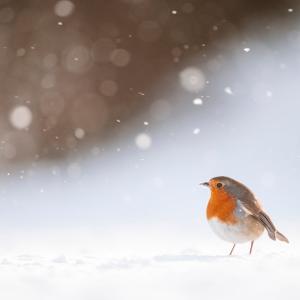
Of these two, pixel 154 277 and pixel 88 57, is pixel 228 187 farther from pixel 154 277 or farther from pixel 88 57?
pixel 88 57

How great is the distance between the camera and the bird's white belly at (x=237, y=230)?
114 inches

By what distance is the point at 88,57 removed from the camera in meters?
6.56

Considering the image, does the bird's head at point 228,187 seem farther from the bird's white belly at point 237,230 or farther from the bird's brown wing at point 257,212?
the bird's white belly at point 237,230

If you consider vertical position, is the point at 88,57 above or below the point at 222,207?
above

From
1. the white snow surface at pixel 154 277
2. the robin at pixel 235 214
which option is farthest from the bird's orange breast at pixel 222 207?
the white snow surface at pixel 154 277

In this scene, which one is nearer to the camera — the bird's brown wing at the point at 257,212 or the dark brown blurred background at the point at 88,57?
the bird's brown wing at the point at 257,212

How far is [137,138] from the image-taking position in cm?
621

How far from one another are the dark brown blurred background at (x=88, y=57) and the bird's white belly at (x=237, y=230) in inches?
146

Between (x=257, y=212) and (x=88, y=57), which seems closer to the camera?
(x=257, y=212)

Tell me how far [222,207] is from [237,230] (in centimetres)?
13

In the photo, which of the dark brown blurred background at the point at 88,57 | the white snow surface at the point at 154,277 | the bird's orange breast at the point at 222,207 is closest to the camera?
the white snow surface at the point at 154,277

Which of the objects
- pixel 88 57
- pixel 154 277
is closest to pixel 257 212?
pixel 154 277

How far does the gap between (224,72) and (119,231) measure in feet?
9.19

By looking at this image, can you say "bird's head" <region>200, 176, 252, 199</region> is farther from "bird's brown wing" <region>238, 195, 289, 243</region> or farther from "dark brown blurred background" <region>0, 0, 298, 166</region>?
"dark brown blurred background" <region>0, 0, 298, 166</region>
